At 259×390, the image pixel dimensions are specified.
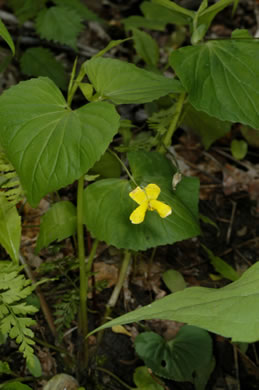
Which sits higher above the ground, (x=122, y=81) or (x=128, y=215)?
(x=122, y=81)

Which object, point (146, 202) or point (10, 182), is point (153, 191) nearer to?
point (146, 202)

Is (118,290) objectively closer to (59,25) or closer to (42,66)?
(42,66)

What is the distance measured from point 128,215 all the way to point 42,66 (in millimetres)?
1591

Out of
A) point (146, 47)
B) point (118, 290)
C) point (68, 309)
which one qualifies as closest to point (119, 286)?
point (118, 290)

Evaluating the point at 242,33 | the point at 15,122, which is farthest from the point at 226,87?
the point at 15,122

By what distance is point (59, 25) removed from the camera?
2543 mm

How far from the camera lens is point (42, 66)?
262 centimetres

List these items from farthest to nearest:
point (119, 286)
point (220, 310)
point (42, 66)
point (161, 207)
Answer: point (42, 66) < point (119, 286) < point (161, 207) < point (220, 310)

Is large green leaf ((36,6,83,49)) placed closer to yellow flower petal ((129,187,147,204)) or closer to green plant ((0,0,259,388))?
green plant ((0,0,259,388))

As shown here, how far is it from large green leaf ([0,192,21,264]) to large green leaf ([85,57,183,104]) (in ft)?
1.78

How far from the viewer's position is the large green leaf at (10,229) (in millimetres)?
1503

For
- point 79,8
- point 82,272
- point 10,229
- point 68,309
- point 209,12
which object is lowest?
point 68,309

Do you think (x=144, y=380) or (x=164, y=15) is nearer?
(x=144, y=380)

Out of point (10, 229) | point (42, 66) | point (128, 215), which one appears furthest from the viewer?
point (42, 66)
